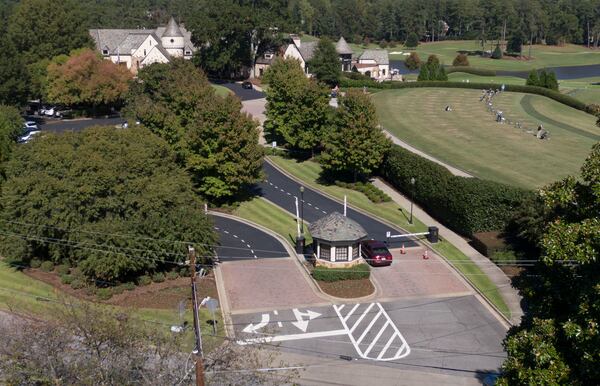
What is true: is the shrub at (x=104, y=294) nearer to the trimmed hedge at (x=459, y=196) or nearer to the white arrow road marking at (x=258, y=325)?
the white arrow road marking at (x=258, y=325)

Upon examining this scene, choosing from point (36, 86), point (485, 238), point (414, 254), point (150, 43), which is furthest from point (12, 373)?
point (150, 43)

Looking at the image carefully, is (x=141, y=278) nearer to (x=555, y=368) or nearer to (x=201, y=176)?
(x=201, y=176)

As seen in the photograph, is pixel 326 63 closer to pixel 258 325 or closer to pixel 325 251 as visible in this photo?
pixel 325 251

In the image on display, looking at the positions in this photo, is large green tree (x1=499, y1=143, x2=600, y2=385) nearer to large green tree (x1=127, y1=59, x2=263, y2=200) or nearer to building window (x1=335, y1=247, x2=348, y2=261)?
building window (x1=335, y1=247, x2=348, y2=261)

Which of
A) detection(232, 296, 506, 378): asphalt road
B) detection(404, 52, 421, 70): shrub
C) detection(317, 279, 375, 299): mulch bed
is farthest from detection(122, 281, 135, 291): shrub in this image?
detection(404, 52, 421, 70): shrub

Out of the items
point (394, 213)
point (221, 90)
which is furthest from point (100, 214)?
point (221, 90)

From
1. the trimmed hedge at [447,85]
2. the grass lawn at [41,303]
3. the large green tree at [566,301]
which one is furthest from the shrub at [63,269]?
the trimmed hedge at [447,85]
